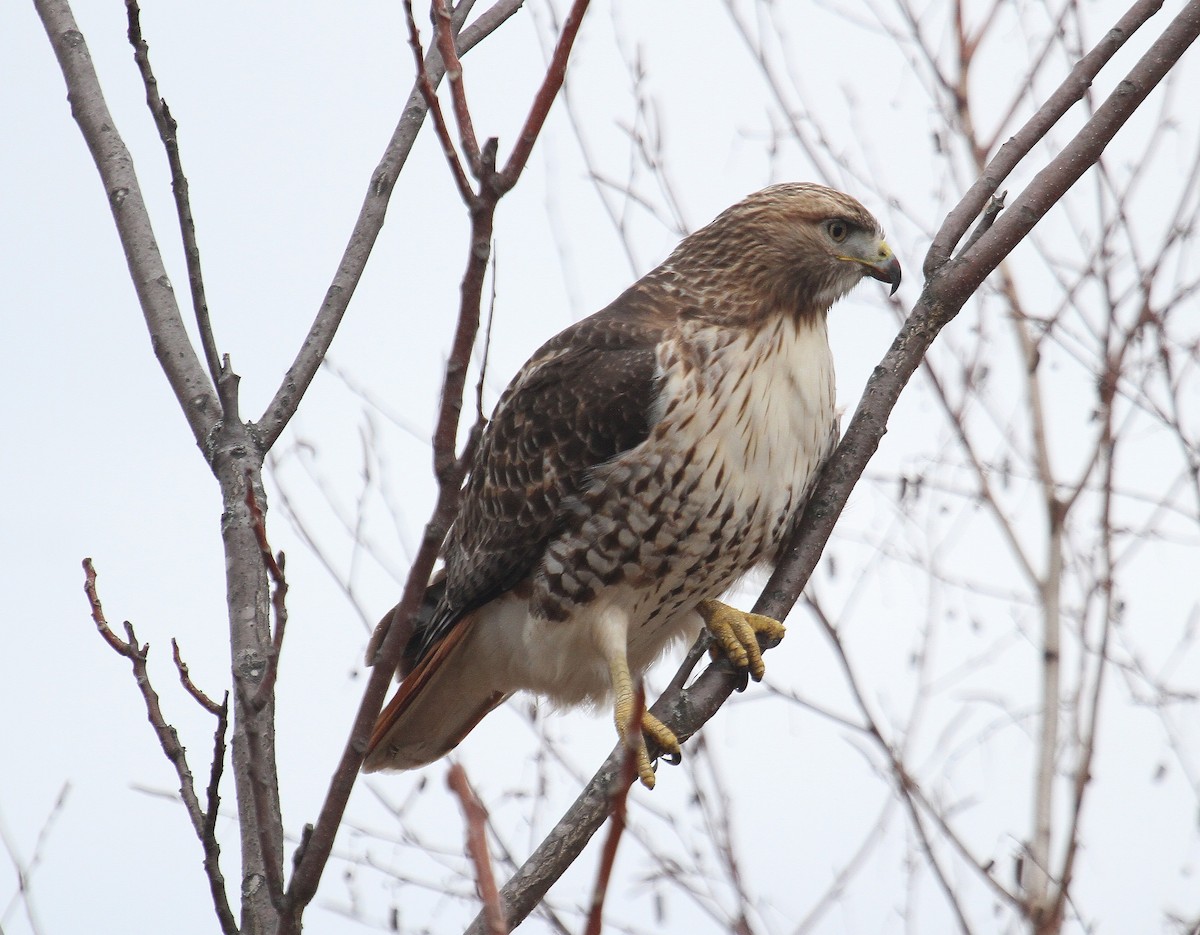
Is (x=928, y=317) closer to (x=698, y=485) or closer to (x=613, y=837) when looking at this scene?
(x=698, y=485)

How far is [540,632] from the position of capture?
3.78 m

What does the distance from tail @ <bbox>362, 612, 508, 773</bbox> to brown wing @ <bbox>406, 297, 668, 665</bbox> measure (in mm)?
66

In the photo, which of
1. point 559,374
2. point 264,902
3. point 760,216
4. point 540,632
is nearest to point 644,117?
point 760,216

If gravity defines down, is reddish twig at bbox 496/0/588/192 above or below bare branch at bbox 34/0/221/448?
below

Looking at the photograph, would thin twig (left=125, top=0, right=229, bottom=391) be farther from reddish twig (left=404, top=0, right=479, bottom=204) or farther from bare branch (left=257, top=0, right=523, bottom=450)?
reddish twig (left=404, top=0, right=479, bottom=204)

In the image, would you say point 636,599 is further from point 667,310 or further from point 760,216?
point 760,216

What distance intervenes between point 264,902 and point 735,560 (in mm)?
1640

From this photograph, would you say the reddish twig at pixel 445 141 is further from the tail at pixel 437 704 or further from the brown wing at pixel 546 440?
the tail at pixel 437 704

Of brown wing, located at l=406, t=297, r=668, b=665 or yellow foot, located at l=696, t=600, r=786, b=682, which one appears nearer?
yellow foot, located at l=696, t=600, r=786, b=682

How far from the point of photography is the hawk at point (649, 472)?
11.4ft

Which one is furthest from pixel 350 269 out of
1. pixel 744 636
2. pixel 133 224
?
pixel 744 636

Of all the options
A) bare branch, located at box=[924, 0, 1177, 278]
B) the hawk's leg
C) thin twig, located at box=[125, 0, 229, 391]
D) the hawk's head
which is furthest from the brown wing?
thin twig, located at box=[125, 0, 229, 391]

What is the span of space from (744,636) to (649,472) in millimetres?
462

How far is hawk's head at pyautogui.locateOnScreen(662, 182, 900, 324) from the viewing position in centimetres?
375
